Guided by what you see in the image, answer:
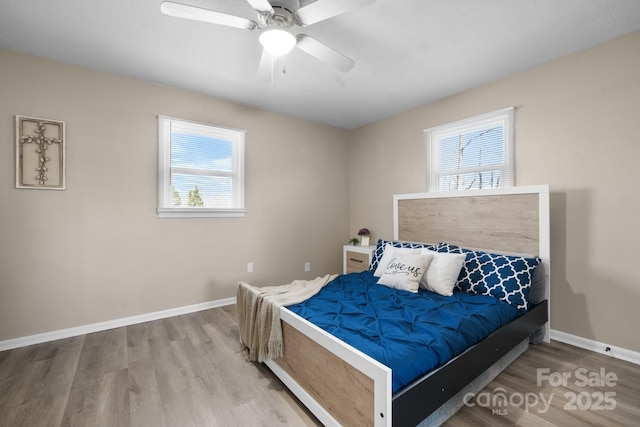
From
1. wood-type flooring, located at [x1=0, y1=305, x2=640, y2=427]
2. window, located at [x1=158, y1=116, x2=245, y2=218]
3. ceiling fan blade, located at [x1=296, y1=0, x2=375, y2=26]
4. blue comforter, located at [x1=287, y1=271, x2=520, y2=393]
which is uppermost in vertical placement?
ceiling fan blade, located at [x1=296, y1=0, x2=375, y2=26]

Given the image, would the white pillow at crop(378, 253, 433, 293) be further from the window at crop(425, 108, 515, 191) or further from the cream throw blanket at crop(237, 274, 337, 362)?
the window at crop(425, 108, 515, 191)

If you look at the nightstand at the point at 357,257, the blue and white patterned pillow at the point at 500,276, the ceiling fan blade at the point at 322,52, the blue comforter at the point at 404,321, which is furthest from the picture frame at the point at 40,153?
the blue and white patterned pillow at the point at 500,276

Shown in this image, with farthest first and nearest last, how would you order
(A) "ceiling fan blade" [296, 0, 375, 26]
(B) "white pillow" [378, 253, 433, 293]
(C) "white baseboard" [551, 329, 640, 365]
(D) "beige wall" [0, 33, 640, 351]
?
(B) "white pillow" [378, 253, 433, 293] → (D) "beige wall" [0, 33, 640, 351] → (C) "white baseboard" [551, 329, 640, 365] → (A) "ceiling fan blade" [296, 0, 375, 26]

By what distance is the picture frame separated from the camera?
2445 mm

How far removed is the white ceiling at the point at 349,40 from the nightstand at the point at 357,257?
6.41 ft

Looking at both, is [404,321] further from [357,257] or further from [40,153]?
[40,153]

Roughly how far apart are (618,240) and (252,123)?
381 centimetres

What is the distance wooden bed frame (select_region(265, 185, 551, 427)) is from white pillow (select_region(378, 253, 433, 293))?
69cm

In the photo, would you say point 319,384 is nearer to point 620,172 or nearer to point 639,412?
point 639,412

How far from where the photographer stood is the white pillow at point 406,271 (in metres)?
2.42

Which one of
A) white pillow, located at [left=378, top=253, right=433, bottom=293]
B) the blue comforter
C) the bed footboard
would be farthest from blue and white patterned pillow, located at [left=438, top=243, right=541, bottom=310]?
the bed footboard

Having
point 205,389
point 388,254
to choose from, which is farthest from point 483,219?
point 205,389

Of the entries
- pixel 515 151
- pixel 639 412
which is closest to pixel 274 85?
pixel 515 151

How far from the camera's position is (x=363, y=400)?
1.28m
